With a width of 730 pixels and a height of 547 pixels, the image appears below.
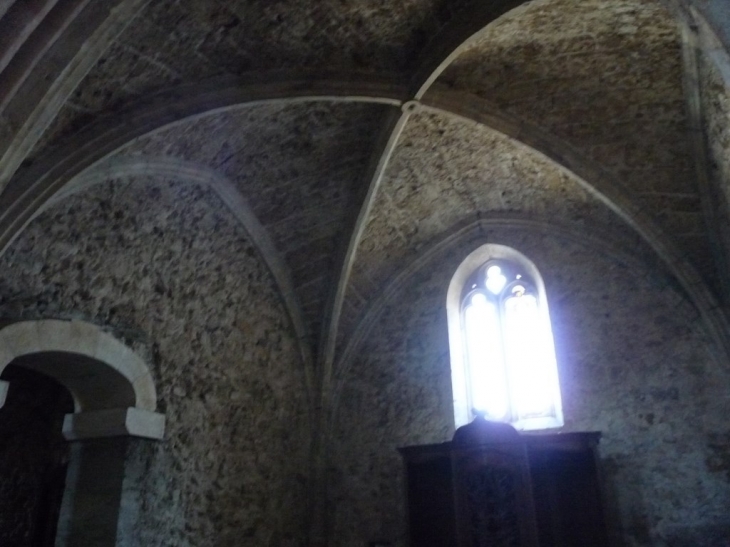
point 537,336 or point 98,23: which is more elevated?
point 98,23

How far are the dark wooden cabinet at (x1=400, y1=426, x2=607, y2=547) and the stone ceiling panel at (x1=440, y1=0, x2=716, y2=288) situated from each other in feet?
6.69

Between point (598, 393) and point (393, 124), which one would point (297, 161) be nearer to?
point (393, 124)

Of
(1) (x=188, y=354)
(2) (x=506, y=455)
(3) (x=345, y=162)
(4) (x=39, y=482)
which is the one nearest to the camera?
(2) (x=506, y=455)

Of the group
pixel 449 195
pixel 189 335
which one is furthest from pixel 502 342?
pixel 189 335

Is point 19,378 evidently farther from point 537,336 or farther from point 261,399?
point 537,336

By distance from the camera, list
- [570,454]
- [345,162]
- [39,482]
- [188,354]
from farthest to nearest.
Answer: [39,482] → [345,162] → [188,354] → [570,454]

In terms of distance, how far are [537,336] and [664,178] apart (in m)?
1.83

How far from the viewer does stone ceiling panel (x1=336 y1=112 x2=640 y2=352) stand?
580 cm

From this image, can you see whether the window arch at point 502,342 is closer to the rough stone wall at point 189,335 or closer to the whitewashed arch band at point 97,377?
the rough stone wall at point 189,335

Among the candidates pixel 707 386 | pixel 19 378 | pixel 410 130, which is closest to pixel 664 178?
pixel 707 386

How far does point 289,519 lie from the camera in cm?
602

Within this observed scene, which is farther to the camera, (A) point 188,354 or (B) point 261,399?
(B) point 261,399

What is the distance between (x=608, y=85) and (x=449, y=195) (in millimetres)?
1883

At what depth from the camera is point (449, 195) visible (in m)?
6.47
